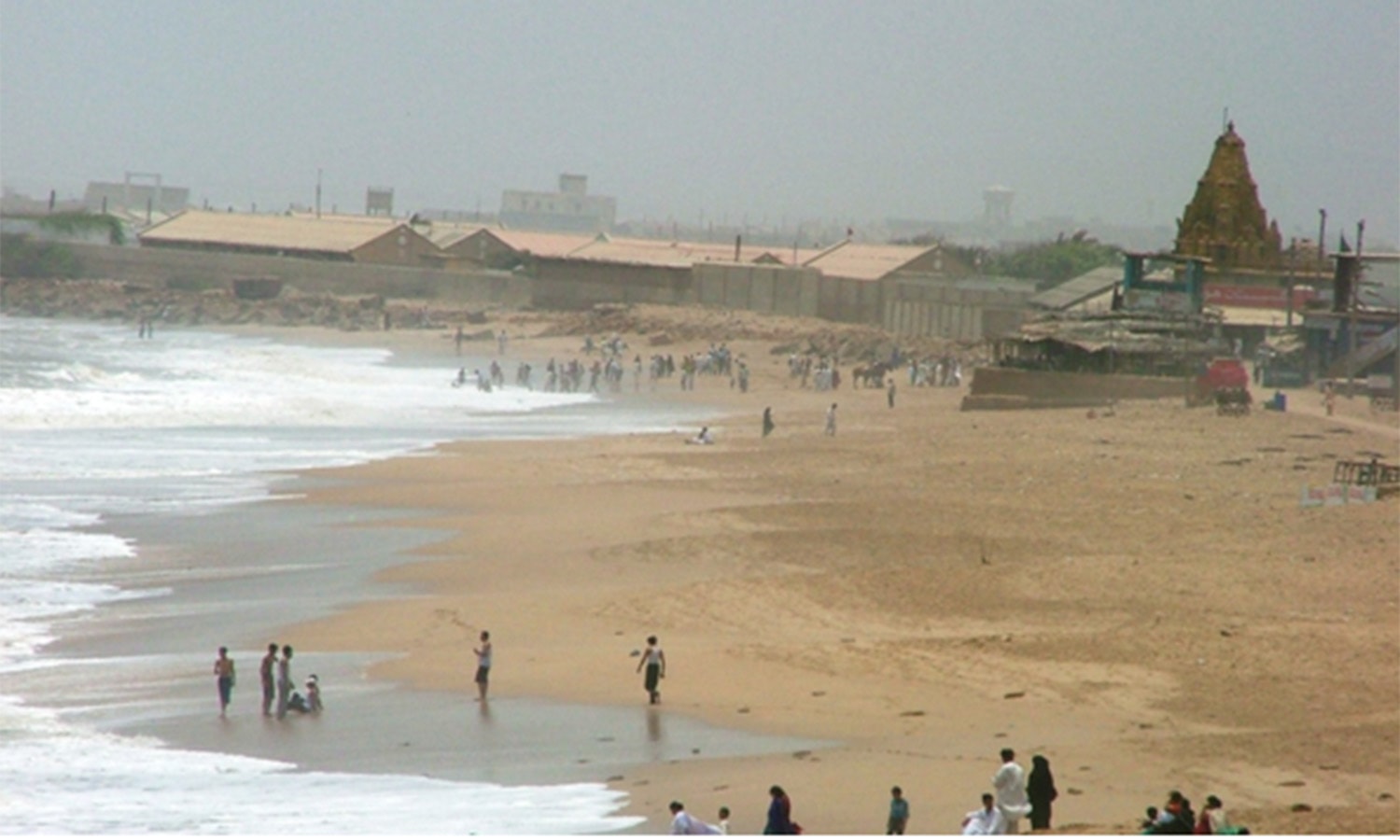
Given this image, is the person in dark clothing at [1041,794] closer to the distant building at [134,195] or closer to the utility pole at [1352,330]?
the utility pole at [1352,330]

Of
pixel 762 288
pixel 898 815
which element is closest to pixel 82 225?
pixel 762 288

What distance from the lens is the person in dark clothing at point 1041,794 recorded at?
10836mm

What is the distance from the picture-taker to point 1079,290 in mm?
55281

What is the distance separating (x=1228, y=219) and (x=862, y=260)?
56.5 ft

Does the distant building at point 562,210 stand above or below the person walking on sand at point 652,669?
above

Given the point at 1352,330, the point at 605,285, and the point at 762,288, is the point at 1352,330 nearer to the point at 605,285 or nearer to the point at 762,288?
the point at 762,288

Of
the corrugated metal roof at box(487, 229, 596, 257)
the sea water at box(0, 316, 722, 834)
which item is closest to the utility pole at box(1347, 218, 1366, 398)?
the sea water at box(0, 316, 722, 834)

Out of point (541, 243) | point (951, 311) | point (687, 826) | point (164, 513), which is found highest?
point (541, 243)

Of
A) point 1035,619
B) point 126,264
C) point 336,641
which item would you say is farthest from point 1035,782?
point 126,264

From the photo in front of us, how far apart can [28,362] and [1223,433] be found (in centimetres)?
2886

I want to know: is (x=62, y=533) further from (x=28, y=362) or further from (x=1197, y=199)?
(x=1197, y=199)

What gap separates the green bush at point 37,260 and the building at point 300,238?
9.28ft

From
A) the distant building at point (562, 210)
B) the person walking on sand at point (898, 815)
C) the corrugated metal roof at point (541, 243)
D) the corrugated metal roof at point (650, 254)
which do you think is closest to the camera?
the person walking on sand at point (898, 815)

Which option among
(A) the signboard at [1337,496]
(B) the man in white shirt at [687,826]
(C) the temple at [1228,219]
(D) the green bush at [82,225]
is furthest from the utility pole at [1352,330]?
(D) the green bush at [82,225]
